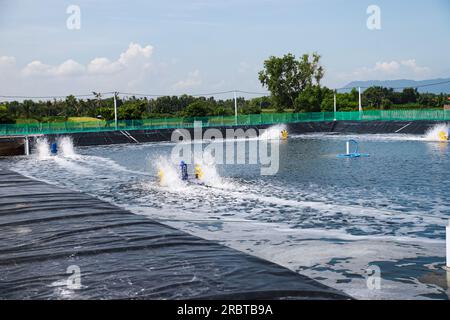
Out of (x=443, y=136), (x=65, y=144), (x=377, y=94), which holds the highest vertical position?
(x=377, y=94)

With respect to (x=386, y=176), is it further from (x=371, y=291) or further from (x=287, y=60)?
(x=287, y=60)

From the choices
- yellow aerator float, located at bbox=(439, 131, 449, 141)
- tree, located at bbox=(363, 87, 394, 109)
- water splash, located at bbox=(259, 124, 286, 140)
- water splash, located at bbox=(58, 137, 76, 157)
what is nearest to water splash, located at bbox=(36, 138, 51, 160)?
water splash, located at bbox=(58, 137, 76, 157)

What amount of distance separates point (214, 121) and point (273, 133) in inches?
→ 303

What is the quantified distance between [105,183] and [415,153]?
1938 cm

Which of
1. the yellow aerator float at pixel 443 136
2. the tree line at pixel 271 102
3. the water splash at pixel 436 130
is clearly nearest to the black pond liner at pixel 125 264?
the yellow aerator float at pixel 443 136

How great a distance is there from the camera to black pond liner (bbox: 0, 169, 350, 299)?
6445 millimetres

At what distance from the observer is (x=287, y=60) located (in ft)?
293

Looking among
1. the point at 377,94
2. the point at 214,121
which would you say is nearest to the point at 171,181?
the point at 214,121

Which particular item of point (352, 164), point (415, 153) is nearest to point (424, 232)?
point (352, 164)

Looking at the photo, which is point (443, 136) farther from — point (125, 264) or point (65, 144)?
point (125, 264)

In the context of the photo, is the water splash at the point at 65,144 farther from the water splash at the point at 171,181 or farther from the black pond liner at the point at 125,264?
the black pond liner at the point at 125,264

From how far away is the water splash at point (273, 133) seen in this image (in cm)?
5896

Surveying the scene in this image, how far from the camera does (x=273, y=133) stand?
2414 inches

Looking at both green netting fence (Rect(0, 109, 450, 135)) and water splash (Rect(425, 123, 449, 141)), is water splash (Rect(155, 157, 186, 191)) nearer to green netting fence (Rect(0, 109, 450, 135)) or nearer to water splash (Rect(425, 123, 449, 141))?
green netting fence (Rect(0, 109, 450, 135))
